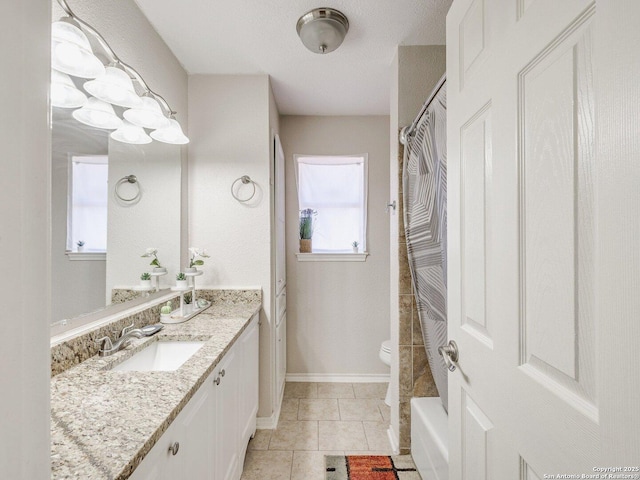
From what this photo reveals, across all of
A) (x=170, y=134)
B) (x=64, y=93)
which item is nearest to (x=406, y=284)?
(x=170, y=134)

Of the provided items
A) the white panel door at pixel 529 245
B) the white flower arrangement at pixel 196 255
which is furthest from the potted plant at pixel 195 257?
the white panel door at pixel 529 245

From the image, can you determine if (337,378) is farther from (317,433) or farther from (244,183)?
(244,183)

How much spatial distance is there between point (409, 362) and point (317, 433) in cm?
84

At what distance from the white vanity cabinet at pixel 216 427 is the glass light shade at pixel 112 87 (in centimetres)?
121

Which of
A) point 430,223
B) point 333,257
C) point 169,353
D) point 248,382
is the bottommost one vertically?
point 248,382

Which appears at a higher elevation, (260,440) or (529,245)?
(529,245)

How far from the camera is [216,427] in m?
1.25

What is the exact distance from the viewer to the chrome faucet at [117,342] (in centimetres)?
122

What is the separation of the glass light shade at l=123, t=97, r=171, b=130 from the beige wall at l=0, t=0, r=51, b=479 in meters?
1.24

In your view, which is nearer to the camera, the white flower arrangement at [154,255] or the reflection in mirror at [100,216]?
the reflection in mirror at [100,216]

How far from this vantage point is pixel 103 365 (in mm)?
1118

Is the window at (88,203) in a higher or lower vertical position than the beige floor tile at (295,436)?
higher

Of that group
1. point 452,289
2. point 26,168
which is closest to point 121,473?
point 26,168

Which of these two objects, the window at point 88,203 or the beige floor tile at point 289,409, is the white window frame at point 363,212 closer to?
the beige floor tile at point 289,409
